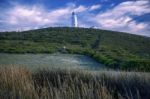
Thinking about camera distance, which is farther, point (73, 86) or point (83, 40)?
point (83, 40)

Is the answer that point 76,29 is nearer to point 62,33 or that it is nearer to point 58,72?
point 62,33

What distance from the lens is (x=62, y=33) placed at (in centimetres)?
8194

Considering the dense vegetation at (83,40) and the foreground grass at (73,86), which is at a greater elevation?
the foreground grass at (73,86)

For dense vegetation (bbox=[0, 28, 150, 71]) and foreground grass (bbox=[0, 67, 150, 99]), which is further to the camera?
dense vegetation (bbox=[0, 28, 150, 71])

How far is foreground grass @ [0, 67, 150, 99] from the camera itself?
802 centimetres

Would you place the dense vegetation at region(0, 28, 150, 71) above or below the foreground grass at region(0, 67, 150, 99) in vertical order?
below

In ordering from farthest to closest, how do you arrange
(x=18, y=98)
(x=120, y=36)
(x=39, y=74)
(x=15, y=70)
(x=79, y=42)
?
(x=120, y=36), (x=79, y=42), (x=39, y=74), (x=15, y=70), (x=18, y=98)

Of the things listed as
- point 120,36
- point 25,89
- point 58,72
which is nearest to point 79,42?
point 120,36

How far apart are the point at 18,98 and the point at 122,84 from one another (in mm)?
3905

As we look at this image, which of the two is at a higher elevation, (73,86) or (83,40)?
(73,86)

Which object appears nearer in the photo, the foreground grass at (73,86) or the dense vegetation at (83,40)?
the foreground grass at (73,86)

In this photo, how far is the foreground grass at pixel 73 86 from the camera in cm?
802

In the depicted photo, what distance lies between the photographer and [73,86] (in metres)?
8.59

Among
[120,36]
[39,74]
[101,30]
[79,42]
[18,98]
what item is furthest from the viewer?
[101,30]
